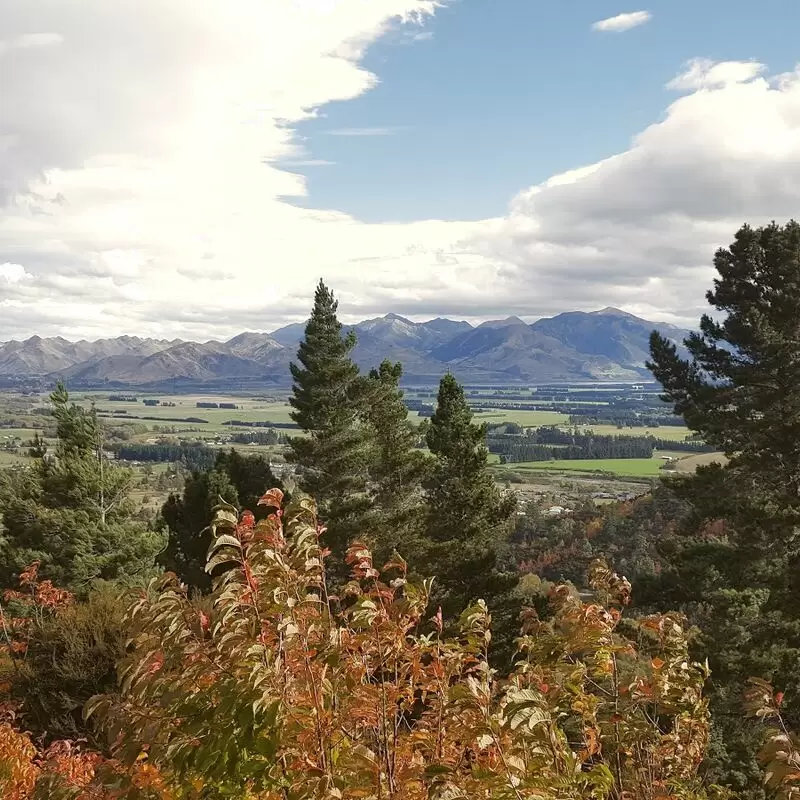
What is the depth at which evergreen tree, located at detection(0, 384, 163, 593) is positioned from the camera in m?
24.5

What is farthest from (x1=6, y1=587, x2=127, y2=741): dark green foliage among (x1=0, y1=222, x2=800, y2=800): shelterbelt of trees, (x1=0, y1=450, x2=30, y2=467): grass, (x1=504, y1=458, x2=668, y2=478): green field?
(x1=504, y1=458, x2=668, y2=478): green field

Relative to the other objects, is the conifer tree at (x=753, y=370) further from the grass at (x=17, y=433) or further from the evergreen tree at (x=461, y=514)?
the grass at (x=17, y=433)

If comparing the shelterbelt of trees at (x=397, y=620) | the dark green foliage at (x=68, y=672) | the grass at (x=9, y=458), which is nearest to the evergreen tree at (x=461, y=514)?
the shelterbelt of trees at (x=397, y=620)

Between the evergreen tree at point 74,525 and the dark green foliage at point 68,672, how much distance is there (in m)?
8.61

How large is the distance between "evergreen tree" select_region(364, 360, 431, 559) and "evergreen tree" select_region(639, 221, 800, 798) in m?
10.9

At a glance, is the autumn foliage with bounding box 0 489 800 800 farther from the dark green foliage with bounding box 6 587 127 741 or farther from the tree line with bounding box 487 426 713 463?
the tree line with bounding box 487 426 713 463

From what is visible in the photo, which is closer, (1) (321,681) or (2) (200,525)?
(1) (321,681)

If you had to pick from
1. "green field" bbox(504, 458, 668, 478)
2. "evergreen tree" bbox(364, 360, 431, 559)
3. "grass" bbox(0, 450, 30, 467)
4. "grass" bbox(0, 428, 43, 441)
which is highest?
"evergreen tree" bbox(364, 360, 431, 559)

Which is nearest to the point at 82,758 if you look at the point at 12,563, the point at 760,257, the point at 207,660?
the point at 207,660

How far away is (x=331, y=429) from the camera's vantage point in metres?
27.6

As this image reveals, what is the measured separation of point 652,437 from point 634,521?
112347mm

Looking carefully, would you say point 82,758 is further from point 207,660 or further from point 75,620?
point 207,660

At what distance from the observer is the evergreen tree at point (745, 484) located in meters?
18.6

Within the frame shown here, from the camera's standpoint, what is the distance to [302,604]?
4.68m
